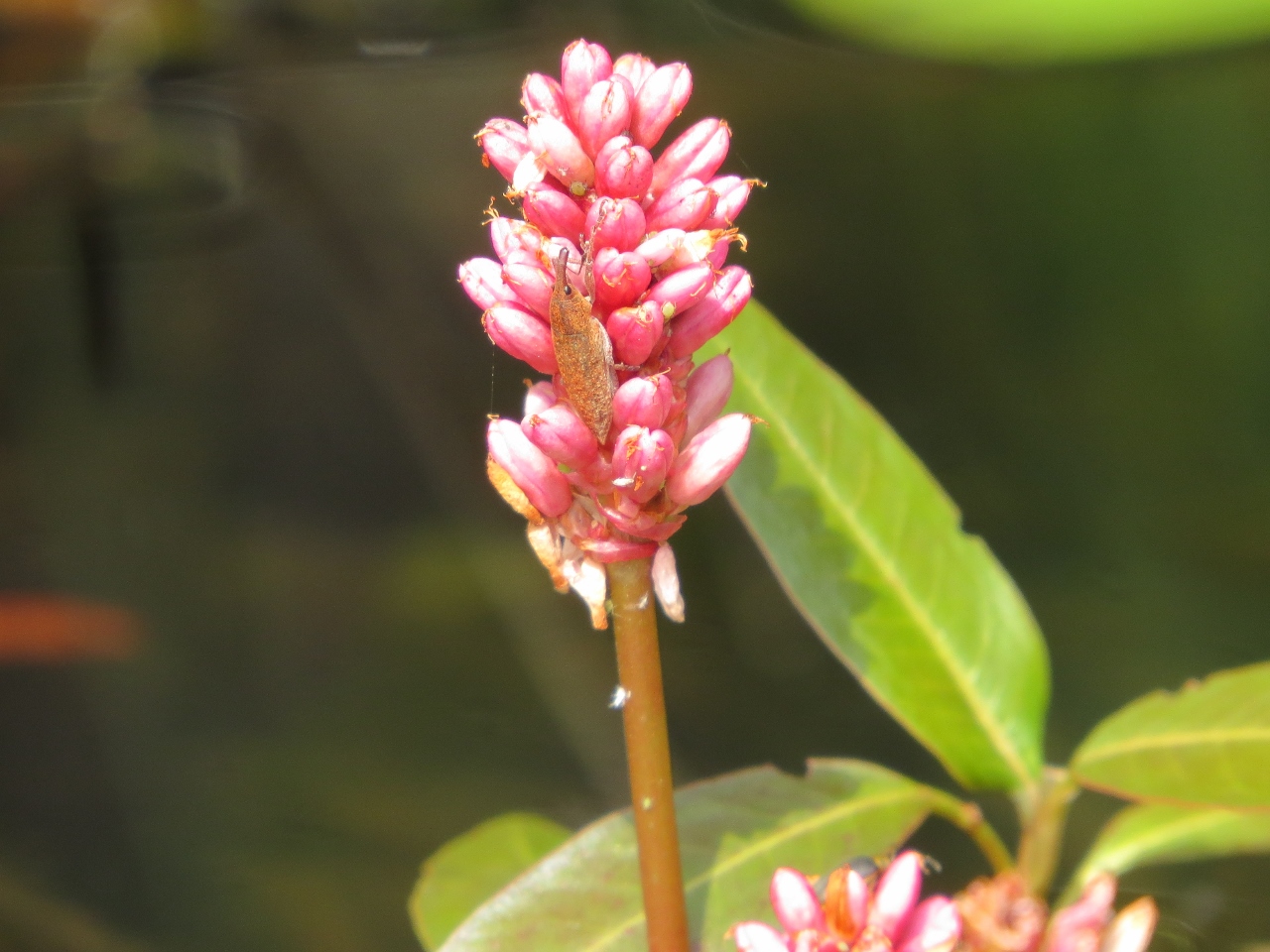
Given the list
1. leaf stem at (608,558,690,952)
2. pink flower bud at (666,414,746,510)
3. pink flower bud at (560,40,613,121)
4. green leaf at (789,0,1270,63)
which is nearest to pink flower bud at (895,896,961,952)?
leaf stem at (608,558,690,952)

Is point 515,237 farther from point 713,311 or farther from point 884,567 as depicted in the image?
point 884,567

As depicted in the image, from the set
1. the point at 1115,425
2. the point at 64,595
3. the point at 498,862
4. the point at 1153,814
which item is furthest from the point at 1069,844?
the point at 64,595

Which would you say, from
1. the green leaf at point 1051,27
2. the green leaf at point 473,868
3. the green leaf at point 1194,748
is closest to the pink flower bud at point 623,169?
the green leaf at point 1194,748

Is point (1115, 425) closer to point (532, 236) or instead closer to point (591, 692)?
point (591, 692)

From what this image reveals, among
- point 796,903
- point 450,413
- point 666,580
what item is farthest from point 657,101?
point 450,413

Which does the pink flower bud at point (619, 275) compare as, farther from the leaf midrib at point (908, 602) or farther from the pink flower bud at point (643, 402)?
the leaf midrib at point (908, 602)

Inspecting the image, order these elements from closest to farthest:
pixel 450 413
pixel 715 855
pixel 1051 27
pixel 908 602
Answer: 1. pixel 715 855
2. pixel 908 602
3. pixel 450 413
4. pixel 1051 27
